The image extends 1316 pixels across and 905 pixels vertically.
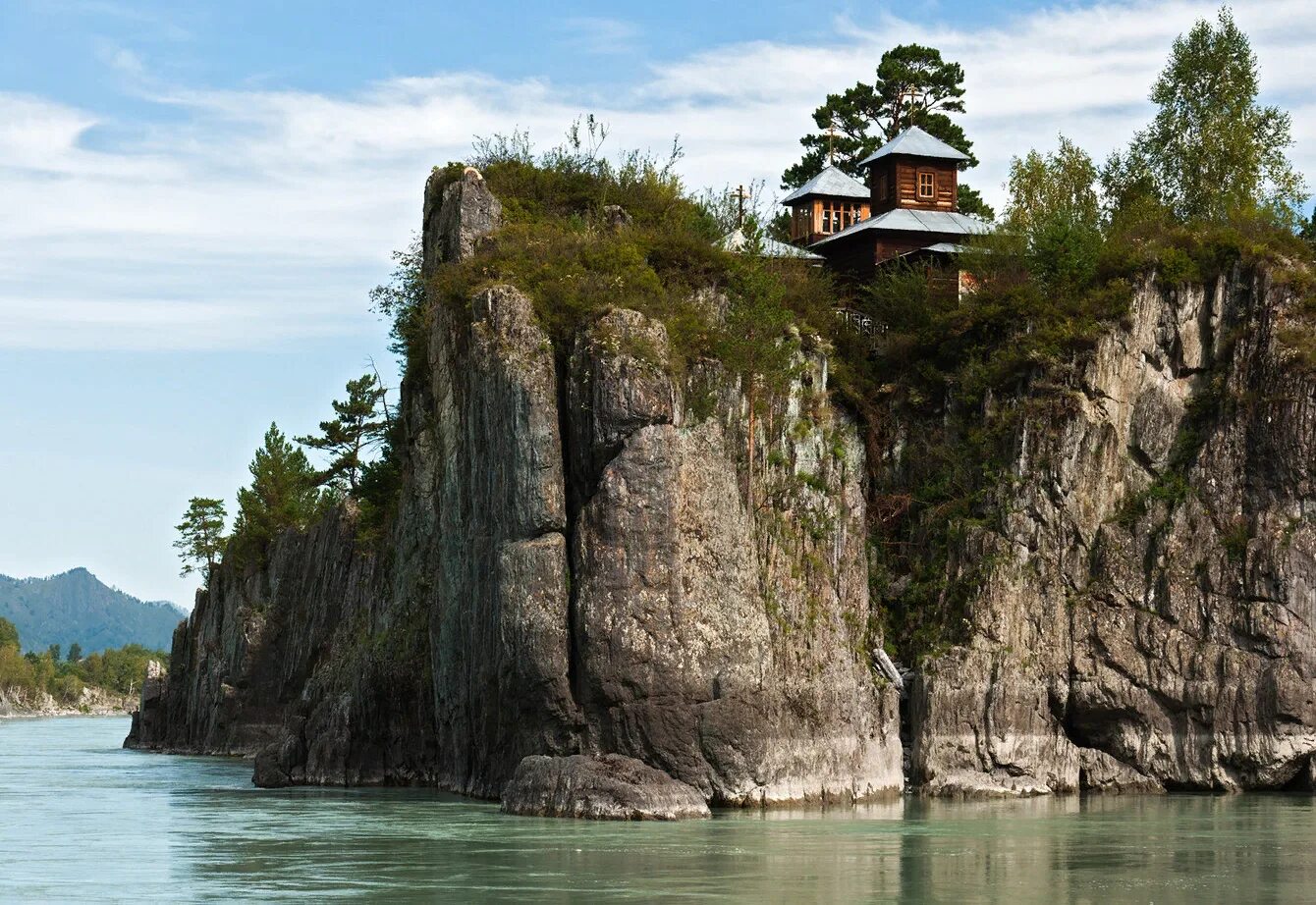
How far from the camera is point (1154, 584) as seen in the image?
53.7 m

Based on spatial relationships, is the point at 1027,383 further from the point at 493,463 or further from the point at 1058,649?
the point at 493,463

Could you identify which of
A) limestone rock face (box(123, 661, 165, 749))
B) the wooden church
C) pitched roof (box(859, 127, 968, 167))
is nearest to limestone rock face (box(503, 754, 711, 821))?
the wooden church

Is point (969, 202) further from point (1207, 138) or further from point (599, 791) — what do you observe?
point (599, 791)

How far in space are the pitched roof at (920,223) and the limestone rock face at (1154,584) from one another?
1129 cm

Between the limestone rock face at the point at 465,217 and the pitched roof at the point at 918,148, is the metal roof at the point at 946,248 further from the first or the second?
the limestone rock face at the point at 465,217

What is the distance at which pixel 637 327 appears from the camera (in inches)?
1866

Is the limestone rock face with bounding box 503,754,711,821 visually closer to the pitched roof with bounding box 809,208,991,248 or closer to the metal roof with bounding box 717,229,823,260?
the metal roof with bounding box 717,229,823,260

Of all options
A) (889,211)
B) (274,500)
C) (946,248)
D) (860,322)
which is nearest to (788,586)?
(860,322)

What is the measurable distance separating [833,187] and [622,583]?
30.8 meters

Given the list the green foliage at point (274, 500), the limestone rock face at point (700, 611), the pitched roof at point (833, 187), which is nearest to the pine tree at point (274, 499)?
the green foliage at point (274, 500)

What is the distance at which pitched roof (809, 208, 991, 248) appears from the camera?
6594cm

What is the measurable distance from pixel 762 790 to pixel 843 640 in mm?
6074

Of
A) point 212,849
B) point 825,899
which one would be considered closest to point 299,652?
point 212,849

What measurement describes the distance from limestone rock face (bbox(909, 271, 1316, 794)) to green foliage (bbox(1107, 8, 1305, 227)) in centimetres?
1238
